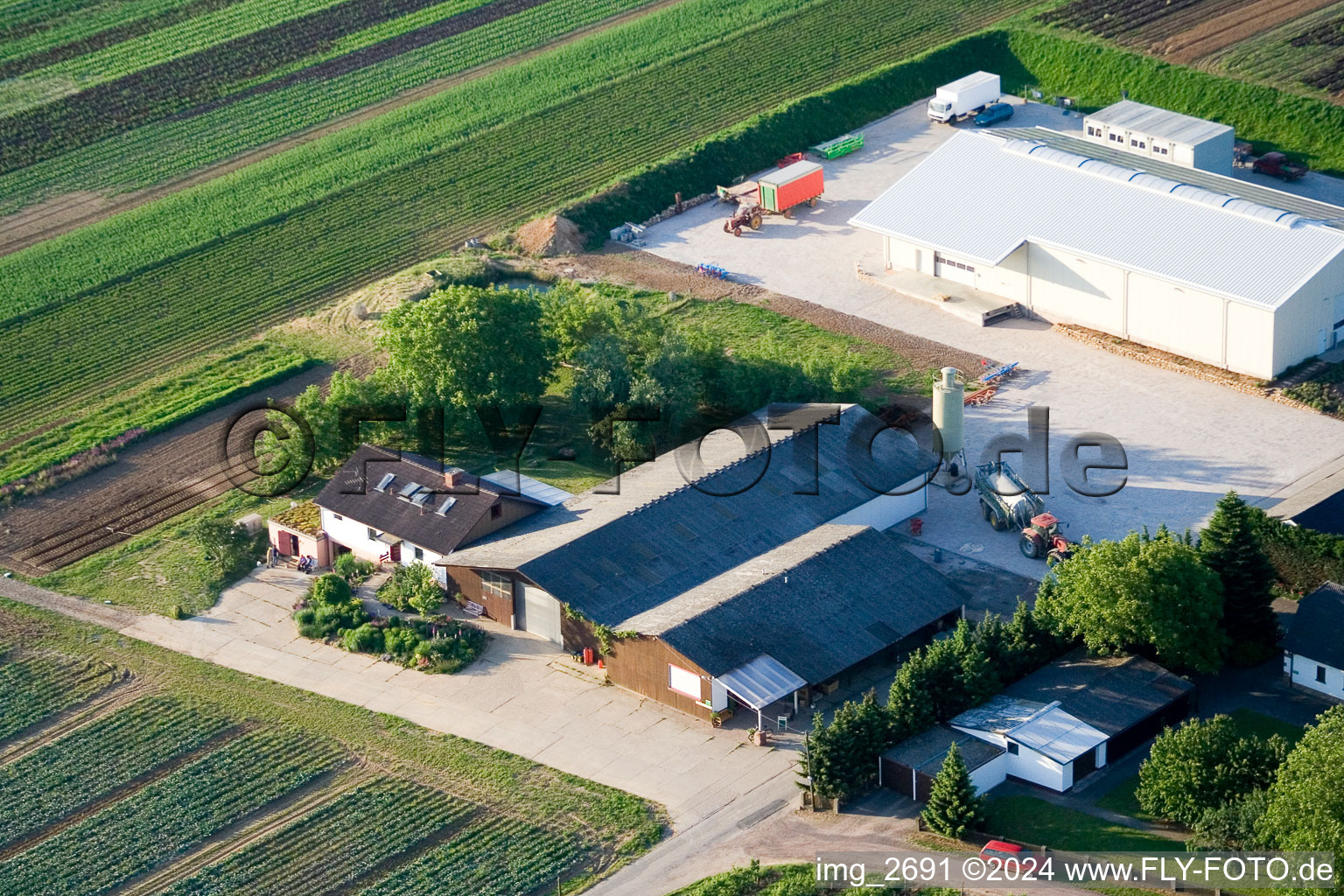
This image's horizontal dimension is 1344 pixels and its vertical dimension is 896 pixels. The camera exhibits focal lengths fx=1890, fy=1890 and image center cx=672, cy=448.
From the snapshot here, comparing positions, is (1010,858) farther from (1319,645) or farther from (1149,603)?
(1319,645)

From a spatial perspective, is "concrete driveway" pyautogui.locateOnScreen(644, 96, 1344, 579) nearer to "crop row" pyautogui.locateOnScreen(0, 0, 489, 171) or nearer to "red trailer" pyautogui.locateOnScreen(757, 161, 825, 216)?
"red trailer" pyautogui.locateOnScreen(757, 161, 825, 216)

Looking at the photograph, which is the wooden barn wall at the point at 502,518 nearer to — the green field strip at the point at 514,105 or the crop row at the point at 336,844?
the crop row at the point at 336,844

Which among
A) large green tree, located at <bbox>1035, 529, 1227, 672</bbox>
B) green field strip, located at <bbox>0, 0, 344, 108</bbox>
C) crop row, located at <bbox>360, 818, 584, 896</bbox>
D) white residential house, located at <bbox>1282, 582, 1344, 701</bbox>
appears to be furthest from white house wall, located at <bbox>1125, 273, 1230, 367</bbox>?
green field strip, located at <bbox>0, 0, 344, 108</bbox>

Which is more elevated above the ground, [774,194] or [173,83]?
[173,83]

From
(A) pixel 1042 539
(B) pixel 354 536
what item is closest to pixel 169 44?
(B) pixel 354 536

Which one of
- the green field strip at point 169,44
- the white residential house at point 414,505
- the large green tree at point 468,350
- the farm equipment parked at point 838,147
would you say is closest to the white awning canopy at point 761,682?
the white residential house at point 414,505
